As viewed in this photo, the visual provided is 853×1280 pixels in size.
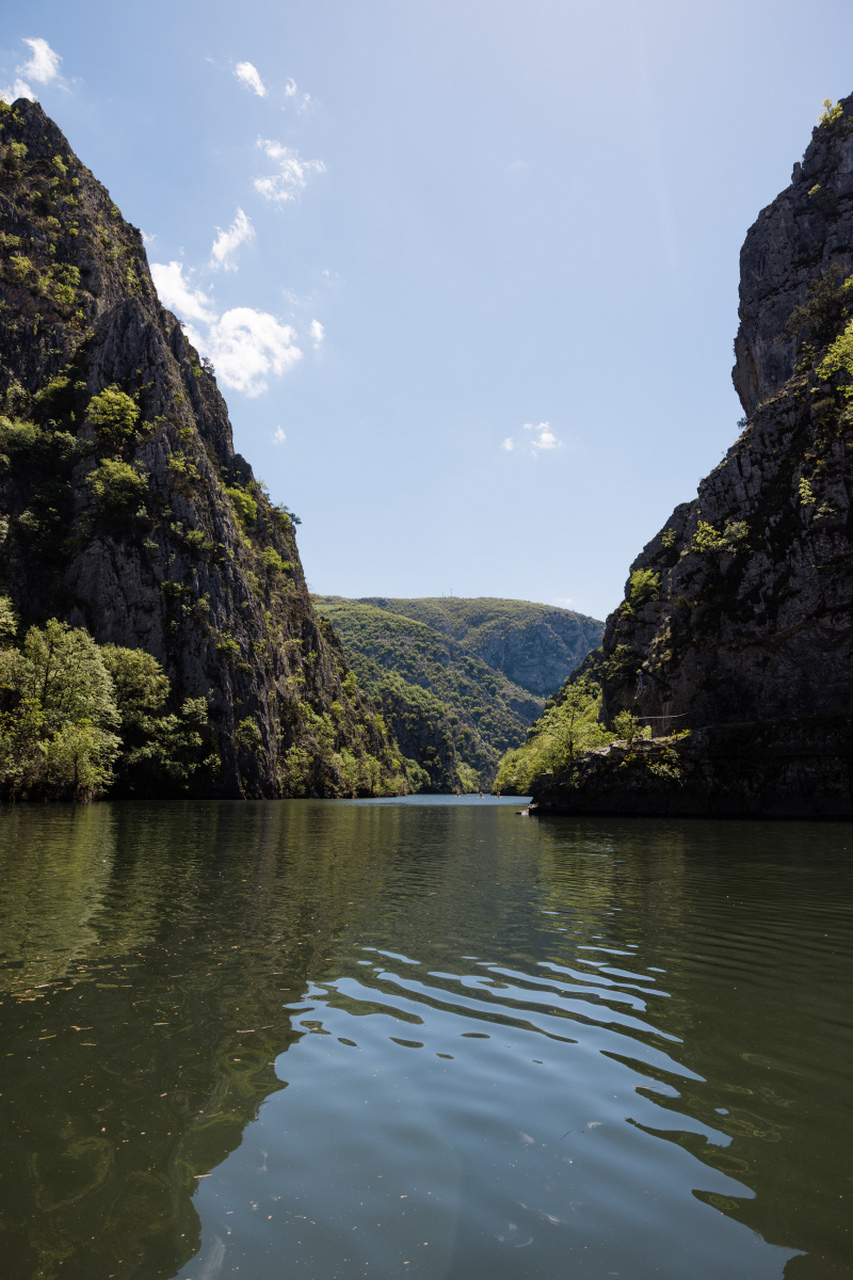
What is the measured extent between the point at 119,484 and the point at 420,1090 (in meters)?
83.8

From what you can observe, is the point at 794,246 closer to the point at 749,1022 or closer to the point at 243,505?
the point at 243,505

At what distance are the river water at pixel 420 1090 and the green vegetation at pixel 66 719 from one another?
35450 millimetres

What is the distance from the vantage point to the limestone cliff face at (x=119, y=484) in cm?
7594

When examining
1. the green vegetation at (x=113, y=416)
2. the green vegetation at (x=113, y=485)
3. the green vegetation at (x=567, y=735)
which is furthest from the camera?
the green vegetation at (x=113, y=416)

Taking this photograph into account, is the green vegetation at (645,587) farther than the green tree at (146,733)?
Yes

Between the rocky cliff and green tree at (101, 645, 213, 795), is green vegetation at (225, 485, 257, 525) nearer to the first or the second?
green tree at (101, 645, 213, 795)

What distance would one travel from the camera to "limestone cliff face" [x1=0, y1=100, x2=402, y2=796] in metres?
75.9

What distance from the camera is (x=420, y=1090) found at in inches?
248

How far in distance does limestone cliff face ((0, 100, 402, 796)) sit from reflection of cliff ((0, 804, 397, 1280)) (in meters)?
63.0

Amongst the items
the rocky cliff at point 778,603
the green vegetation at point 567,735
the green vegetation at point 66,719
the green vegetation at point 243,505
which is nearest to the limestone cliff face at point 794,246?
the rocky cliff at point 778,603

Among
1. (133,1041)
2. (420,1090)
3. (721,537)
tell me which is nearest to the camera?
(420,1090)

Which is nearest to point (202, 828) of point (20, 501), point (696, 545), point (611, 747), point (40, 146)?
point (611, 747)

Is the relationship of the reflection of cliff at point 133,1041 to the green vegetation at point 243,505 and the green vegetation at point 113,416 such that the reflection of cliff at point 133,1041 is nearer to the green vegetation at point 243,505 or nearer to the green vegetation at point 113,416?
the green vegetation at point 113,416

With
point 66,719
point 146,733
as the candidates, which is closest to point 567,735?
point 146,733
